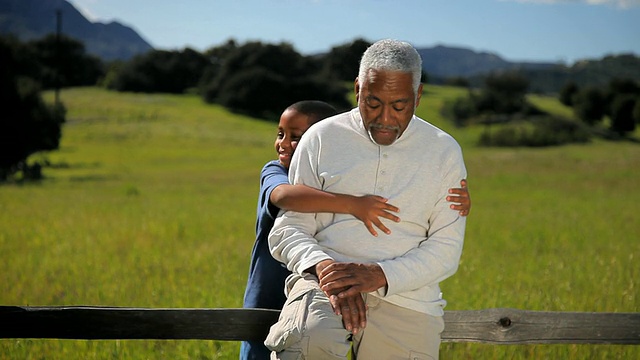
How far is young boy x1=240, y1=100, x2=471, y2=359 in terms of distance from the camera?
307 centimetres

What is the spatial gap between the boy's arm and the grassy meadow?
273 cm

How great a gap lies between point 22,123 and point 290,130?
3283 centimetres

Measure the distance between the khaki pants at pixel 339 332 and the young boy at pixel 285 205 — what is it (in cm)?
33

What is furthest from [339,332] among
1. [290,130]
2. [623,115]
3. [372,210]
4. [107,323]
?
[623,115]

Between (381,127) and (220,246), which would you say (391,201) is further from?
(220,246)

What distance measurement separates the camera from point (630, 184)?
24.5m

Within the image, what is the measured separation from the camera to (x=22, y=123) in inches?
1320

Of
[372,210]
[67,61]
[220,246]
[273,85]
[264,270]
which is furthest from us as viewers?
[67,61]

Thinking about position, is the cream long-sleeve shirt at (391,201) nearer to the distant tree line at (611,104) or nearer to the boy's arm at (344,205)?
the boy's arm at (344,205)

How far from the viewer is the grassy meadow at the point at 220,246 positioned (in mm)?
6699

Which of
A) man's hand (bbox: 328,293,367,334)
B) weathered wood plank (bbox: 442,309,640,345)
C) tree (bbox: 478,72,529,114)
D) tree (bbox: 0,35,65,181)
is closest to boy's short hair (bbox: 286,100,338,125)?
man's hand (bbox: 328,293,367,334)

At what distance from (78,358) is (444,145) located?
3499 millimetres

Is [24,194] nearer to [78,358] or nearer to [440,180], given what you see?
[78,358]

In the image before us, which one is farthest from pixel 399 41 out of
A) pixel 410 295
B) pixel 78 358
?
pixel 78 358
